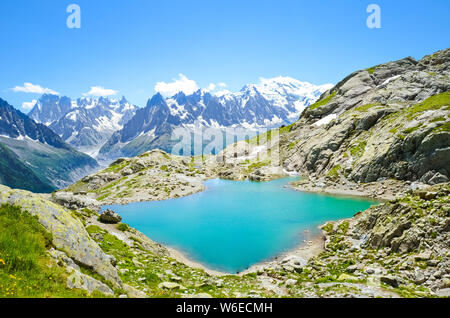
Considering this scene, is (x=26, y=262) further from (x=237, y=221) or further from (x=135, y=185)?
(x=135, y=185)

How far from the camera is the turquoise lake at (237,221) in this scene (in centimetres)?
3838

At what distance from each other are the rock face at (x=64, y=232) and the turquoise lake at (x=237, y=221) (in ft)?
75.1

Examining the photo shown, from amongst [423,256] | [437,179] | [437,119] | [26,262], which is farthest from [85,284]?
[437,119]

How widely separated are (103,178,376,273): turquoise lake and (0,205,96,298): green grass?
25889 mm

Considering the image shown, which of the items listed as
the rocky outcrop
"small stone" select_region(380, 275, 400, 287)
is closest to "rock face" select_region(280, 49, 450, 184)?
the rocky outcrop

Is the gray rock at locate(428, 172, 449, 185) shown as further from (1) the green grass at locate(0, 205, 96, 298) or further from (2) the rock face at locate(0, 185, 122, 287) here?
(1) the green grass at locate(0, 205, 96, 298)

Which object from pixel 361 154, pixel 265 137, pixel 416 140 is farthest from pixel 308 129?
pixel 416 140

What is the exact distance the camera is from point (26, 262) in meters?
9.36

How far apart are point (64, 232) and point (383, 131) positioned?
98200mm

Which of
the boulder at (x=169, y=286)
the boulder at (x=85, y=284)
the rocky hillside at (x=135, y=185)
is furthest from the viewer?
the rocky hillside at (x=135, y=185)

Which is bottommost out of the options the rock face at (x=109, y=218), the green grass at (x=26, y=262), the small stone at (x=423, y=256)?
the small stone at (x=423, y=256)

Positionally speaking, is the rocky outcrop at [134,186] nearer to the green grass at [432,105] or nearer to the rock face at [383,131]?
the rock face at [383,131]

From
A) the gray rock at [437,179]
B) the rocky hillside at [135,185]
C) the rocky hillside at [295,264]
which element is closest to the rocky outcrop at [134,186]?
the rocky hillside at [135,185]
